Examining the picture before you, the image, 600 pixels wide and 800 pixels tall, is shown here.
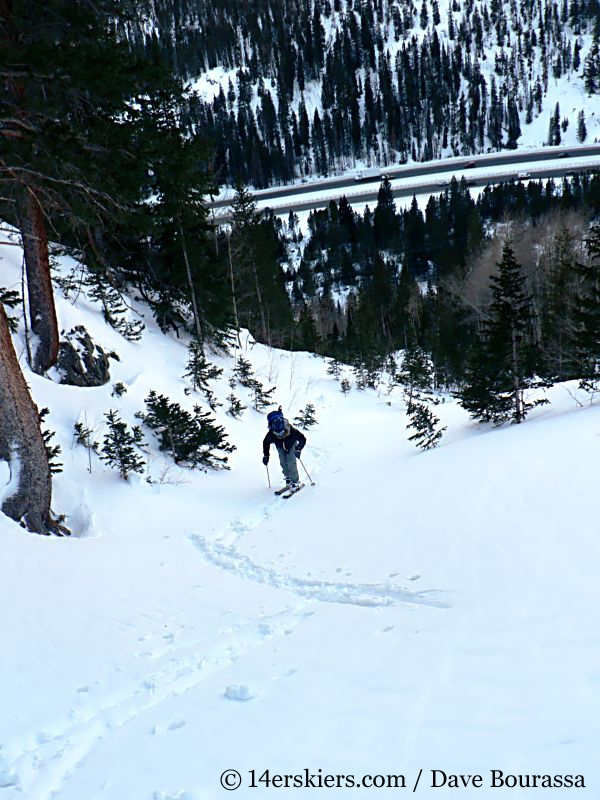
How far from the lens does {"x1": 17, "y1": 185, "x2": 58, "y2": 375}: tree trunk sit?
8336 mm

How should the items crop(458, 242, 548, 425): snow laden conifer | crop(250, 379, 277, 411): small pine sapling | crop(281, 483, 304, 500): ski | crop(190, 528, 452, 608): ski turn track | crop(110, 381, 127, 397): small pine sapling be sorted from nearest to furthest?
crop(190, 528, 452, 608): ski turn track → crop(281, 483, 304, 500): ski → crop(110, 381, 127, 397): small pine sapling → crop(458, 242, 548, 425): snow laden conifer → crop(250, 379, 277, 411): small pine sapling

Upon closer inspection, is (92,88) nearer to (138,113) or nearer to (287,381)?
(138,113)

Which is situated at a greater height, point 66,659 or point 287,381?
point 66,659

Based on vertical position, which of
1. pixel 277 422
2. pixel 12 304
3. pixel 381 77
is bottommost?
pixel 277 422

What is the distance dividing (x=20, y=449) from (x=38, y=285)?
4387 mm

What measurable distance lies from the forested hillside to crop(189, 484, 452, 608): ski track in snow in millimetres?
122294

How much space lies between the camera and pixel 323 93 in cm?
13912

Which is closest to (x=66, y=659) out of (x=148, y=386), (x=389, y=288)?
(x=148, y=386)

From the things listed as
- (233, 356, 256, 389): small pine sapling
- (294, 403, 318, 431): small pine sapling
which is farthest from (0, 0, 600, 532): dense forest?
(294, 403, 318, 431): small pine sapling

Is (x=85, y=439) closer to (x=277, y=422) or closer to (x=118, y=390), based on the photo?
(x=118, y=390)

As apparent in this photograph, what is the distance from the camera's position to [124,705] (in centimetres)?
349

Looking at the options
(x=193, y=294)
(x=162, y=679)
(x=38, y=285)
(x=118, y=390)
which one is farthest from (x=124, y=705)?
(x=193, y=294)

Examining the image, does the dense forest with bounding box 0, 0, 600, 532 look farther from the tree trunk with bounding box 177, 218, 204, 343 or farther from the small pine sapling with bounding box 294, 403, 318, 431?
the small pine sapling with bounding box 294, 403, 318, 431

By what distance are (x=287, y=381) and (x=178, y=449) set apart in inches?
454
